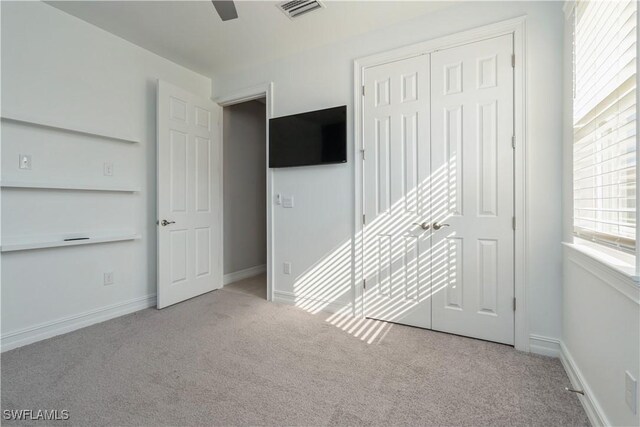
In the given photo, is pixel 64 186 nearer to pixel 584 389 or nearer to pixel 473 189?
pixel 473 189

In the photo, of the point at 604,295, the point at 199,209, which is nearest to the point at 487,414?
the point at 604,295

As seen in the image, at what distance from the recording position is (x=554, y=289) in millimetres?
2061

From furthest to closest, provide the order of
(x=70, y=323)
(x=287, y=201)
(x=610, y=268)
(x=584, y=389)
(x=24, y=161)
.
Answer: (x=287, y=201) < (x=70, y=323) < (x=24, y=161) < (x=584, y=389) < (x=610, y=268)

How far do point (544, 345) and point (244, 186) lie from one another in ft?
12.4

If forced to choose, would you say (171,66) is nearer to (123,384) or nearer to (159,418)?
(123,384)

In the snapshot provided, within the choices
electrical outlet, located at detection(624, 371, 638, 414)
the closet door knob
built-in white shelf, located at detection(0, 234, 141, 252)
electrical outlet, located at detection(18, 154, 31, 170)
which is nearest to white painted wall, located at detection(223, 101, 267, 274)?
built-in white shelf, located at detection(0, 234, 141, 252)

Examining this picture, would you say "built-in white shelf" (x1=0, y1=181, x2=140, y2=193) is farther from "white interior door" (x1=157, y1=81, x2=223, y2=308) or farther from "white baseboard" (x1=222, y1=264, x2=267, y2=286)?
"white baseboard" (x1=222, y1=264, x2=267, y2=286)

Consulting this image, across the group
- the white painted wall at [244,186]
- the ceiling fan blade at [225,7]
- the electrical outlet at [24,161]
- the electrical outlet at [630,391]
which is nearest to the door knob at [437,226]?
the electrical outlet at [630,391]

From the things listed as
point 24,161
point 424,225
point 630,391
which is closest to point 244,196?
point 24,161

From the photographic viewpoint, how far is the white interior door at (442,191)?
2.20 m

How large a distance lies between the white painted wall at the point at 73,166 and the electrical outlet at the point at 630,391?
3.55 metres

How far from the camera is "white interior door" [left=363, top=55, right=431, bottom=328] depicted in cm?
246

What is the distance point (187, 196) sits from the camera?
3.32m

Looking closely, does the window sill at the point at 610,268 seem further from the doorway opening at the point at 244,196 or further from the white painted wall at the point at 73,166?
the white painted wall at the point at 73,166
